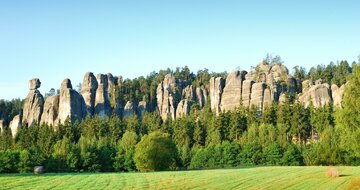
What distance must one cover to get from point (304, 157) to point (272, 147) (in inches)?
244

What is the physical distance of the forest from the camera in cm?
7738

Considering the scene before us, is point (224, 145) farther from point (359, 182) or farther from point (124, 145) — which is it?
point (359, 182)

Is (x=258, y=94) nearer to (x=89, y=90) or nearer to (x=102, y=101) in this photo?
(x=102, y=101)

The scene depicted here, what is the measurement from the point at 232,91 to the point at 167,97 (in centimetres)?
2711

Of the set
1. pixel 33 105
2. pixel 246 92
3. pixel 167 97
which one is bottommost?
pixel 33 105

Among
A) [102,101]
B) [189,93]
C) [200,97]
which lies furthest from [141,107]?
[200,97]

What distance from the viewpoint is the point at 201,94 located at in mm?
167500

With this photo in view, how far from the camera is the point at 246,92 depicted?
142250mm

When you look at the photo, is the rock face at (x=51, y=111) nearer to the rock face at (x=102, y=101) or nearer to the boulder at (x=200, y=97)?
the rock face at (x=102, y=101)

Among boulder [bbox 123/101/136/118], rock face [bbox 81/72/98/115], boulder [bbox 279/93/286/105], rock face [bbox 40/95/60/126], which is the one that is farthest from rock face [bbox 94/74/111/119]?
boulder [bbox 279/93/286/105]

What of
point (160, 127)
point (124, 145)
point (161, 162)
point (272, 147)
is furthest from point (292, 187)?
point (160, 127)

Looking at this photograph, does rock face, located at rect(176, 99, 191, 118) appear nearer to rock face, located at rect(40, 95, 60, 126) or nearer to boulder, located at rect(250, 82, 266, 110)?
boulder, located at rect(250, 82, 266, 110)

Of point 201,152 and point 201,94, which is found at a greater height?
point 201,94

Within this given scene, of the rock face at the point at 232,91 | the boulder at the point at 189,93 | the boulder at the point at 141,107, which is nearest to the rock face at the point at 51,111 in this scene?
the boulder at the point at 141,107
